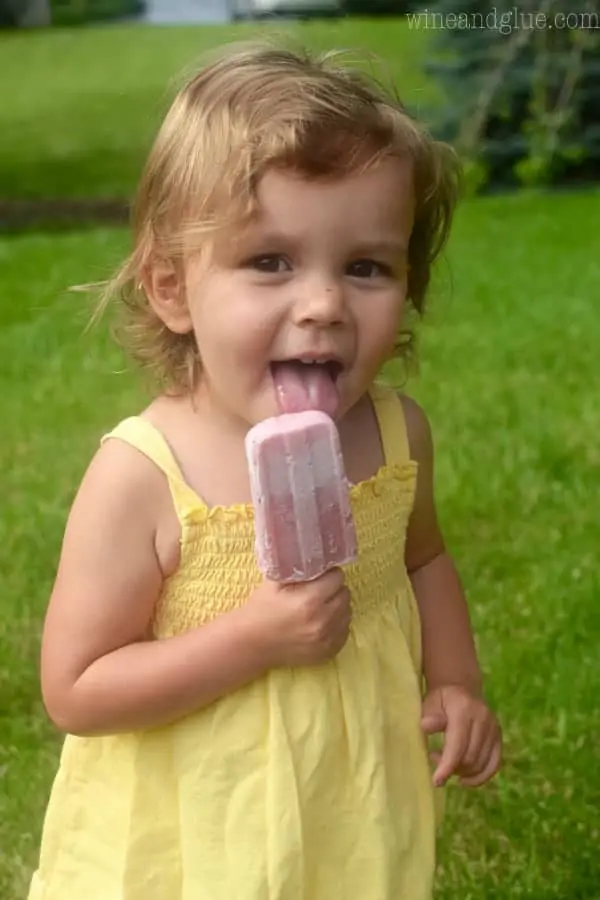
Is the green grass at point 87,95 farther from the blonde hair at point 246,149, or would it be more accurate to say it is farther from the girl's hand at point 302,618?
the girl's hand at point 302,618

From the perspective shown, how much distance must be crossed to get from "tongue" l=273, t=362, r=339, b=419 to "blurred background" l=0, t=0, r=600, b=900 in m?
0.55

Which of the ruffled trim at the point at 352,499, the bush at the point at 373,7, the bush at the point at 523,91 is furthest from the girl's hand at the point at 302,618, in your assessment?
the bush at the point at 373,7

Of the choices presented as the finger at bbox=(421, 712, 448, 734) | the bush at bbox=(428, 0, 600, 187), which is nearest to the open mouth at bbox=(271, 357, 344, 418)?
the finger at bbox=(421, 712, 448, 734)

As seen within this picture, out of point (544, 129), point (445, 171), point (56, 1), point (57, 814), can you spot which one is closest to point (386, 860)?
point (57, 814)

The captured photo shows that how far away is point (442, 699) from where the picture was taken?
206 centimetres

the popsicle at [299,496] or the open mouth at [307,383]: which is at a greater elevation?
the open mouth at [307,383]

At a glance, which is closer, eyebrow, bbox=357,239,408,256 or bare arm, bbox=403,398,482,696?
eyebrow, bbox=357,239,408,256

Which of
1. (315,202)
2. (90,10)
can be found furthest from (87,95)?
(315,202)

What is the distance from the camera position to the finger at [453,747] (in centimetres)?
198

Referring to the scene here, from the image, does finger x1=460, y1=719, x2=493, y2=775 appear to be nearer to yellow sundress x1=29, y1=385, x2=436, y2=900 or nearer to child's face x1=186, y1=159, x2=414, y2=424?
yellow sundress x1=29, y1=385, x2=436, y2=900

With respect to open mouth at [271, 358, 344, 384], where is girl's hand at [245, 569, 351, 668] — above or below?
below

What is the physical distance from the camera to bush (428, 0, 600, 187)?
11.6 metres

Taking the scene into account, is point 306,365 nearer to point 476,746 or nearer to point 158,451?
point 158,451

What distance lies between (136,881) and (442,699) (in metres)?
0.51
